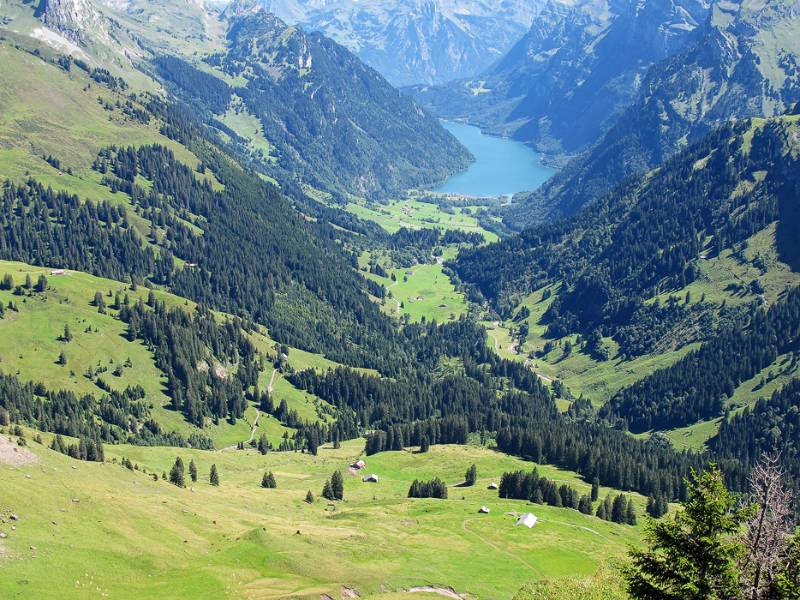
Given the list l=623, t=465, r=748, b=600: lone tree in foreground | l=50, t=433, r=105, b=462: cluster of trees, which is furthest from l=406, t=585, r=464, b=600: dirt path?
l=50, t=433, r=105, b=462: cluster of trees

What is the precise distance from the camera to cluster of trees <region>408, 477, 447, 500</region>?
186 metres

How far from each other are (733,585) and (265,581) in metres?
68.4

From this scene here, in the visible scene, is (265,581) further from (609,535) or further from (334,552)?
(609,535)

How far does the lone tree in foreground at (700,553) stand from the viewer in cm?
5600

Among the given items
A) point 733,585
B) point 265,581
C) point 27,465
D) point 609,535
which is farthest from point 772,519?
point 609,535

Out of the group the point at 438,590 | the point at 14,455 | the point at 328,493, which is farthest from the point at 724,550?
the point at 328,493

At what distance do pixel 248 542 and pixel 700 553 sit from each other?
7804cm

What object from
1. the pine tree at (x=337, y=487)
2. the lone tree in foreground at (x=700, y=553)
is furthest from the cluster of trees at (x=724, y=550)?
the pine tree at (x=337, y=487)

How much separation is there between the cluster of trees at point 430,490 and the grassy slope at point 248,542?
Answer: 385 inches

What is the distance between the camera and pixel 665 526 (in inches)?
2307

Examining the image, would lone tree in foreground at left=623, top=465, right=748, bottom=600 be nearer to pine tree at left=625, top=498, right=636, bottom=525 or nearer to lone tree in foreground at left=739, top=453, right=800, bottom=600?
lone tree in foreground at left=739, top=453, right=800, bottom=600

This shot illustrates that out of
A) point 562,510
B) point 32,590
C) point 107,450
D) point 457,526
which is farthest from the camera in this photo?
point 107,450

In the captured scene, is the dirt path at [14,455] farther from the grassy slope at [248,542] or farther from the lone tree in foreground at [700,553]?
the lone tree in foreground at [700,553]

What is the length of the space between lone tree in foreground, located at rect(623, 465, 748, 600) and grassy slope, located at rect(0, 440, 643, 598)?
59.2m
